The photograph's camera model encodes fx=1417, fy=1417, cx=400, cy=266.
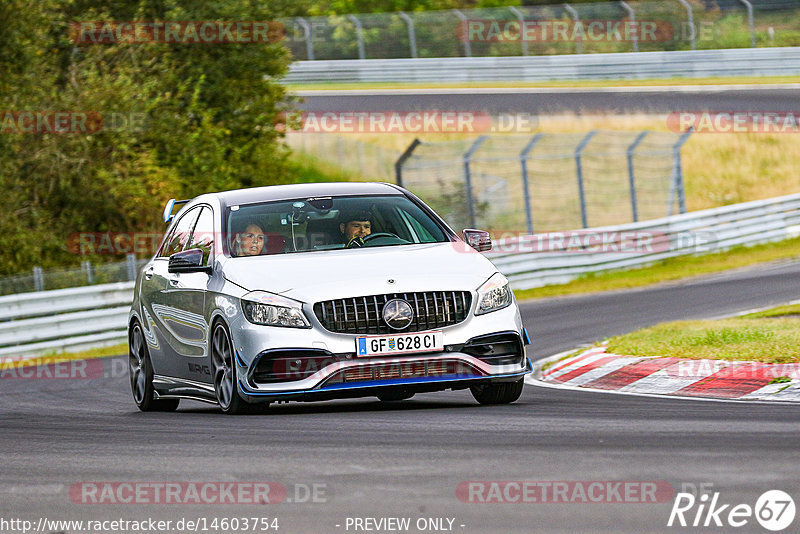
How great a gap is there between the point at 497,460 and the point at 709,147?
98.8 ft

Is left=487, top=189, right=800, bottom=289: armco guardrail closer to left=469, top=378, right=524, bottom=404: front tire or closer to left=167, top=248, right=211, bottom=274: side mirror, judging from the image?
left=469, top=378, right=524, bottom=404: front tire

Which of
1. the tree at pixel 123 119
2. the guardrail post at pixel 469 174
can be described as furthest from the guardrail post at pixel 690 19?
the guardrail post at pixel 469 174

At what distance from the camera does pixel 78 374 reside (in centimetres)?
1666

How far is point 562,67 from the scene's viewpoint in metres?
42.4

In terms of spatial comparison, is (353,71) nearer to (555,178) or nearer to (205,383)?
(555,178)

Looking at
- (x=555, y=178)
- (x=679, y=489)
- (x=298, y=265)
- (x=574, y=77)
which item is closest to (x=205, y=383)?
(x=298, y=265)

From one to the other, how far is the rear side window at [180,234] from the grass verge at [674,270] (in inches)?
512

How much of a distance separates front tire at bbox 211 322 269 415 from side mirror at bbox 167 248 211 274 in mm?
503

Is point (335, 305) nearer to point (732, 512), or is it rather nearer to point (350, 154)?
point (732, 512)

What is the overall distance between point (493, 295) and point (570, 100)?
101 ft

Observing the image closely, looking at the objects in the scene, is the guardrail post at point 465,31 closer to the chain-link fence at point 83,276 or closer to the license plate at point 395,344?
the chain-link fence at point 83,276

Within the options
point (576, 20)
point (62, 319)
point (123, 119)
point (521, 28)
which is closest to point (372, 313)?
point (62, 319)

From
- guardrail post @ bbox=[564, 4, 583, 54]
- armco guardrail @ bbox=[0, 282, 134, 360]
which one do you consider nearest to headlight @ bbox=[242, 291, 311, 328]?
armco guardrail @ bbox=[0, 282, 134, 360]

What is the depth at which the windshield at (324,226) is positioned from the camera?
977cm
